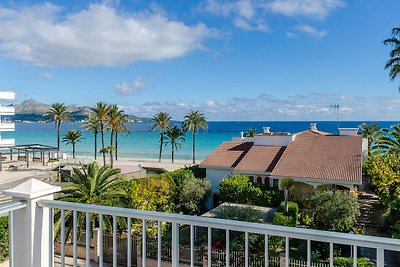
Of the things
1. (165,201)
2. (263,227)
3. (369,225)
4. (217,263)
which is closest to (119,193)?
A: (217,263)

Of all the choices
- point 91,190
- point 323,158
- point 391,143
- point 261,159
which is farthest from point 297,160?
point 91,190

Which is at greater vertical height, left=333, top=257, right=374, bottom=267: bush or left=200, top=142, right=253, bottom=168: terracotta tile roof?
left=200, top=142, right=253, bottom=168: terracotta tile roof

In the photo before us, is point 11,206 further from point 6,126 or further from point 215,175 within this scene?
point 6,126

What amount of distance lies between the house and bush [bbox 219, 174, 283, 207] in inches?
42.0

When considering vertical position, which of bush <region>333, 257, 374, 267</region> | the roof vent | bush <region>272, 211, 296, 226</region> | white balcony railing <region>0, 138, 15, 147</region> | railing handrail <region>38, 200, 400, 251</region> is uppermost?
the roof vent

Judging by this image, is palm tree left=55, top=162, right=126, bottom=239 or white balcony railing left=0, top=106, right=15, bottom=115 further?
white balcony railing left=0, top=106, right=15, bottom=115

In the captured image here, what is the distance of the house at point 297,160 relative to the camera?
2048cm

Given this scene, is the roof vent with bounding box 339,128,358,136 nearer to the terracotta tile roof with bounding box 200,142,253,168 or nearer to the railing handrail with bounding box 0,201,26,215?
the terracotta tile roof with bounding box 200,142,253,168

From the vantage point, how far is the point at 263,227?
216cm

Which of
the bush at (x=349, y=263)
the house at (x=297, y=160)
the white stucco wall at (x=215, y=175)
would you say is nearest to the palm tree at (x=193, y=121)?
the house at (x=297, y=160)

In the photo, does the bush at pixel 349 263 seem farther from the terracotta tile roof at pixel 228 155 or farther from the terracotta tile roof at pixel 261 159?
the terracotta tile roof at pixel 228 155

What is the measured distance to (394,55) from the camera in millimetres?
24156

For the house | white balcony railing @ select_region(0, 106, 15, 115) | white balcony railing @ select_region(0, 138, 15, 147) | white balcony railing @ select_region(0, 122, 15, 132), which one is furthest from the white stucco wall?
white balcony railing @ select_region(0, 106, 15, 115)

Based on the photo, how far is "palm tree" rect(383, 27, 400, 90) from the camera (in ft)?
77.9
